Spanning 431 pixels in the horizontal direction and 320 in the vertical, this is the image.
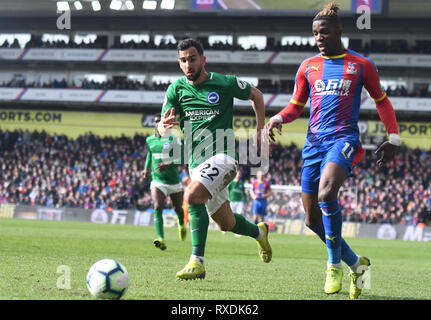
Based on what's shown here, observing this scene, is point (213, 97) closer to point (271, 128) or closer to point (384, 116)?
point (271, 128)

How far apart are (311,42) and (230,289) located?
35882 millimetres

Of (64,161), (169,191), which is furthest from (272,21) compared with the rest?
(169,191)

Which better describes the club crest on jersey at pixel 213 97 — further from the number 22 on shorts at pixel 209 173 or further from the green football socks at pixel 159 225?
the green football socks at pixel 159 225

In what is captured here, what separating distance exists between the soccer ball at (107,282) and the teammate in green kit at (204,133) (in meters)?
1.57

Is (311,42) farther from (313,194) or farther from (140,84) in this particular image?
(313,194)

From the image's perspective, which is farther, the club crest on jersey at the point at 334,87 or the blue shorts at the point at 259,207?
the blue shorts at the point at 259,207

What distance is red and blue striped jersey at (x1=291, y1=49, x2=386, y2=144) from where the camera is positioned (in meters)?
6.30

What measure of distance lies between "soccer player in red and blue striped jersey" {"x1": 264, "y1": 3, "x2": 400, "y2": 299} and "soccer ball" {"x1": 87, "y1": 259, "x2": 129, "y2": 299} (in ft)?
6.49

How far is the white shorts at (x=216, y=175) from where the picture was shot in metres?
7.07

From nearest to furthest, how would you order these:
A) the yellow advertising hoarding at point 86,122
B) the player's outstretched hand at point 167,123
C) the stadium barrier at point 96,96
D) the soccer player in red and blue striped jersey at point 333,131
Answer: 1. the soccer player in red and blue striped jersey at point 333,131
2. the player's outstretched hand at point 167,123
3. the stadium barrier at point 96,96
4. the yellow advertising hoarding at point 86,122

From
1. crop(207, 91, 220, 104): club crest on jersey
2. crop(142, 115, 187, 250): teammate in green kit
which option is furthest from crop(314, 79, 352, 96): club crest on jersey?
crop(142, 115, 187, 250): teammate in green kit

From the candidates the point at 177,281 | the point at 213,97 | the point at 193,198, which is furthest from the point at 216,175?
the point at 177,281

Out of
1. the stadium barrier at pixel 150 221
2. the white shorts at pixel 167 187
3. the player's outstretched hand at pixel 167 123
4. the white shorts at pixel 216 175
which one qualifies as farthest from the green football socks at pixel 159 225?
the stadium barrier at pixel 150 221

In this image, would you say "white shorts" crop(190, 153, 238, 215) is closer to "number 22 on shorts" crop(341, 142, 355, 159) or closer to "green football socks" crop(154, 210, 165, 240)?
"number 22 on shorts" crop(341, 142, 355, 159)
